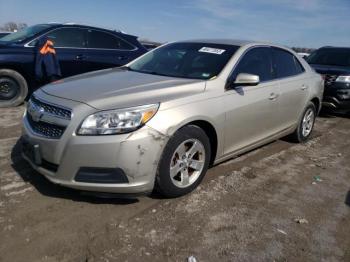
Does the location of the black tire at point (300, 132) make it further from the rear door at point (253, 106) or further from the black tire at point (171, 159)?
the black tire at point (171, 159)

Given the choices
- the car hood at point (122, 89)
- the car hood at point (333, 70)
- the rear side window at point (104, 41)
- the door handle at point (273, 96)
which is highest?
the rear side window at point (104, 41)

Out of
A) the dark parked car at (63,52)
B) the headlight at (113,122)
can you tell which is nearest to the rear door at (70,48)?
the dark parked car at (63,52)

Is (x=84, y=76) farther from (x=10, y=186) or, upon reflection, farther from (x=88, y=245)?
(x=88, y=245)

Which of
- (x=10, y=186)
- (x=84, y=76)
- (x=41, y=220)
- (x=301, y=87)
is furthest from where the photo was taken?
(x=301, y=87)

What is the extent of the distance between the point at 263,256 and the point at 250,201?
99 cm

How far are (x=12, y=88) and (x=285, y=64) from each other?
5.08 m

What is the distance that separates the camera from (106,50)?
327 inches

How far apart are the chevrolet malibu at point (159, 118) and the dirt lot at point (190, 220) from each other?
272 millimetres

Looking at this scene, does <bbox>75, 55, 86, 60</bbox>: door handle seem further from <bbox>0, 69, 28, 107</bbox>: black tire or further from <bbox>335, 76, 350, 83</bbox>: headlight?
<bbox>335, 76, 350, 83</bbox>: headlight

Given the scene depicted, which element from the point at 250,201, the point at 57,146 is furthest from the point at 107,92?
the point at 250,201

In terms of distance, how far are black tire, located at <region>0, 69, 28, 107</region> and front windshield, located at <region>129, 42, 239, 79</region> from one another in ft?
10.8

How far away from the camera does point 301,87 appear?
5699 millimetres

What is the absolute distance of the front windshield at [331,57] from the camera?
935 cm

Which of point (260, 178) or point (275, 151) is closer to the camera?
point (260, 178)
